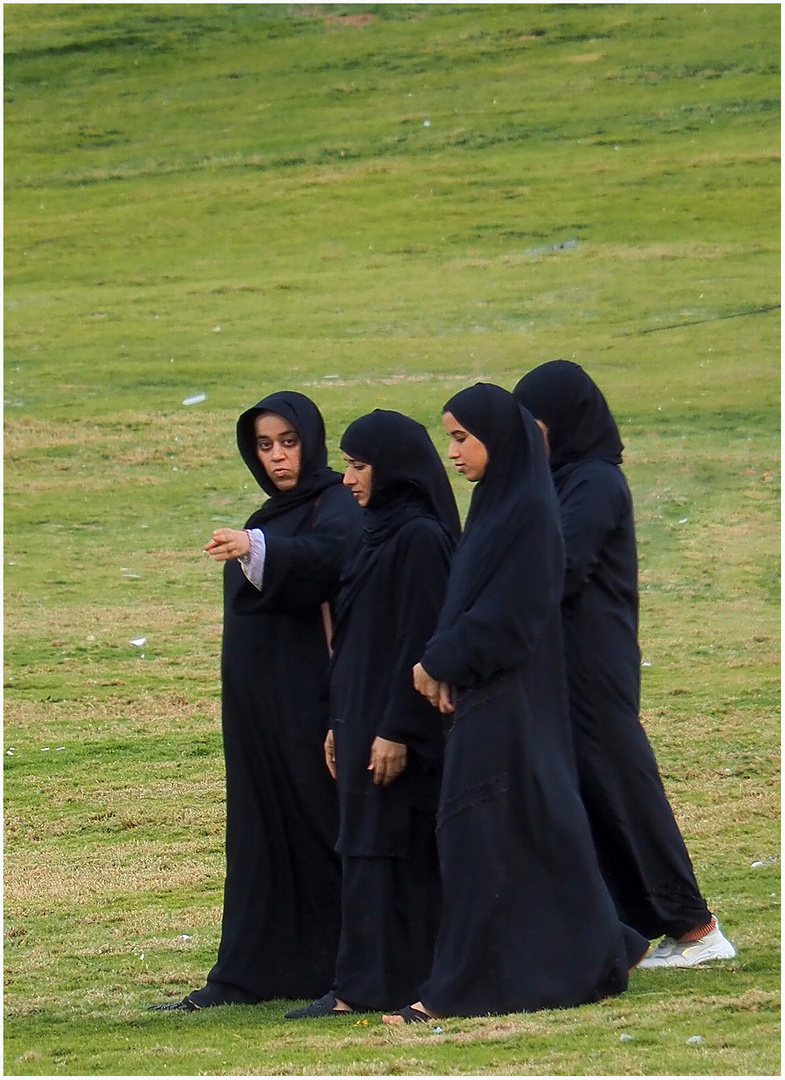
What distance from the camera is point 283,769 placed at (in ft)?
18.6

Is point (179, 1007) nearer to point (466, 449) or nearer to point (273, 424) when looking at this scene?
point (273, 424)

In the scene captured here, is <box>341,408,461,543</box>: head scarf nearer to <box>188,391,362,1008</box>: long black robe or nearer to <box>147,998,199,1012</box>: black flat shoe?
<box>188,391,362,1008</box>: long black robe

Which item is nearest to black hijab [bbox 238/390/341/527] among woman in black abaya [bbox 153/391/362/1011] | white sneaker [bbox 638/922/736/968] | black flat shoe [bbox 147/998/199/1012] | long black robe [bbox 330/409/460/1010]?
woman in black abaya [bbox 153/391/362/1011]

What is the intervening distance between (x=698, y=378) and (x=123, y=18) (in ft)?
64.8

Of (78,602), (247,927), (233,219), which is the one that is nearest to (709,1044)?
(247,927)

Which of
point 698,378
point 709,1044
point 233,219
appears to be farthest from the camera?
point 233,219

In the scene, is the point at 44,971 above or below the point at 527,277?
below

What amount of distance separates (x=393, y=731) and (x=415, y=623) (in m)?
0.30

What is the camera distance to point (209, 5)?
3578cm

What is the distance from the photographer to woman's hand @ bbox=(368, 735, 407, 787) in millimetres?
5113

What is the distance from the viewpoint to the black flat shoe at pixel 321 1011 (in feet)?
16.9

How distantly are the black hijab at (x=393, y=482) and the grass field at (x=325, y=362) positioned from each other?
52.2 inches

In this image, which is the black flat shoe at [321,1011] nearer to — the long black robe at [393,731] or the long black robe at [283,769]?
the long black robe at [393,731]

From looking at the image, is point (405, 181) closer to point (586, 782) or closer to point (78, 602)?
point (78, 602)
